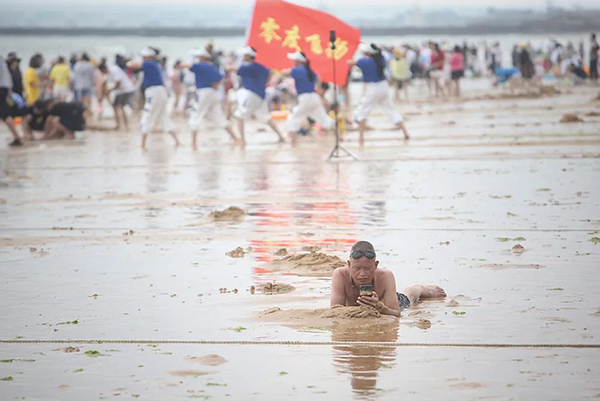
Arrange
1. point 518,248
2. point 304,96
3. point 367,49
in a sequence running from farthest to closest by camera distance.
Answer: point 304,96 < point 367,49 < point 518,248

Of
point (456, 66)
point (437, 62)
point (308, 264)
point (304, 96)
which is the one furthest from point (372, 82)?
point (456, 66)

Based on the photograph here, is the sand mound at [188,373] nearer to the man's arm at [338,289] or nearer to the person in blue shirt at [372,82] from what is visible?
the man's arm at [338,289]

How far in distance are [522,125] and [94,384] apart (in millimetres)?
19465

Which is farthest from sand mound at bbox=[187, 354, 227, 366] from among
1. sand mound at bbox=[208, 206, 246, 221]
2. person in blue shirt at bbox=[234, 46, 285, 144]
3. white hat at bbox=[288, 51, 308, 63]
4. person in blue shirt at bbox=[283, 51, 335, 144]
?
person in blue shirt at bbox=[234, 46, 285, 144]

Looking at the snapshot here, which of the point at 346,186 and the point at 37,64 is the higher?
the point at 37,64

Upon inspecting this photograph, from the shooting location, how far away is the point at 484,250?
1027 centimetres

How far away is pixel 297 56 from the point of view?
20016mm

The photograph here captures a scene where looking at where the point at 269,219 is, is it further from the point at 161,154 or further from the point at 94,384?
the point at 161,154

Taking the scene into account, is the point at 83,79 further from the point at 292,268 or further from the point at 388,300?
the point at 388,300

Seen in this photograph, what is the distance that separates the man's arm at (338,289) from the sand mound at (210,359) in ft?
3.71

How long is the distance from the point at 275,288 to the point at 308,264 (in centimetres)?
96

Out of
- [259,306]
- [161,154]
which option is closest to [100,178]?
[161,154]

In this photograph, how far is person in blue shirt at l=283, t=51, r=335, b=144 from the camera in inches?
799

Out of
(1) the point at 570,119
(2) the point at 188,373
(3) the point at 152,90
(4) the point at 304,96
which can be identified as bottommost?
(2) the point at 188,373
